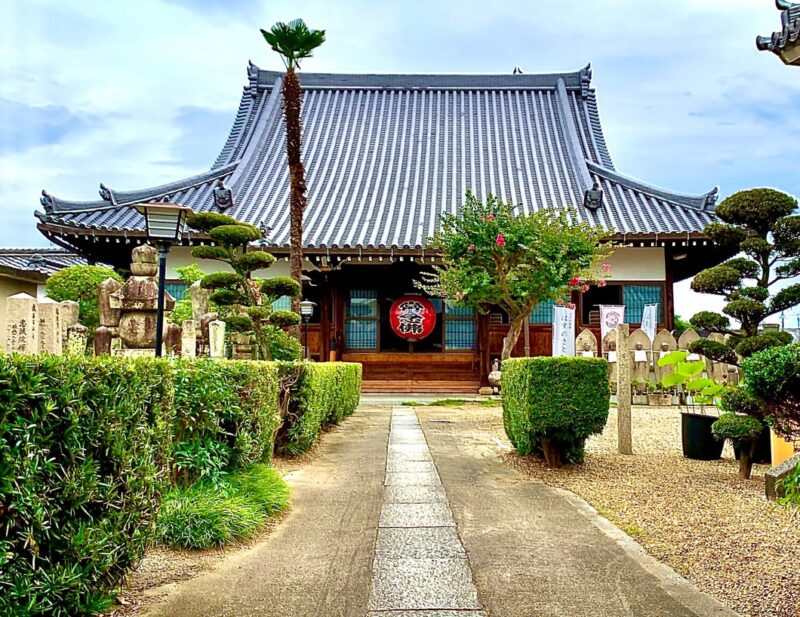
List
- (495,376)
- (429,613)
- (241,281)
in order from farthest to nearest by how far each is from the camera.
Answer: (495,376)
(241,281)
(429,613)

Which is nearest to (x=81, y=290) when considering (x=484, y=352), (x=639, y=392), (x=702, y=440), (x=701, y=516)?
(x=484, y=352)

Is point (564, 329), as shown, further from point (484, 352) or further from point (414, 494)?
point (414, 494)

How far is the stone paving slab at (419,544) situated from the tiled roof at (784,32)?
13.1ft

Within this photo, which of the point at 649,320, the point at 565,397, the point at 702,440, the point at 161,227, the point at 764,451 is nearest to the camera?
the point at 565,397

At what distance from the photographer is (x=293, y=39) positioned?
9797 mm

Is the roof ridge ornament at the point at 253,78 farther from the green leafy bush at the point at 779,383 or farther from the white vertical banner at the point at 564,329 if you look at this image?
the green leafy bush at the point at 779,383

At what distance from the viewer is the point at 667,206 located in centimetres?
1722

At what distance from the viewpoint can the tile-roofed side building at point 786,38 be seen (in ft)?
15.0

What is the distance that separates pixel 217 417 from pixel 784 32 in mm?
4688

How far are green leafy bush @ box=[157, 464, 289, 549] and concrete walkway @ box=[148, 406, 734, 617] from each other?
0.17 metres

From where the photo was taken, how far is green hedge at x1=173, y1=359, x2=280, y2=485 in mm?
4152

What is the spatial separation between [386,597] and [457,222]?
9.26 metres

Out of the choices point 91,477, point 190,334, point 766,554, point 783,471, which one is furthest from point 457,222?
point 91,477

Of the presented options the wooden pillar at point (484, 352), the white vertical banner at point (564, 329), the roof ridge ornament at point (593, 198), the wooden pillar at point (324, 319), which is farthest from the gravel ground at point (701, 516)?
the roof ridge ornament at point (593, 198)
